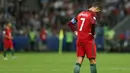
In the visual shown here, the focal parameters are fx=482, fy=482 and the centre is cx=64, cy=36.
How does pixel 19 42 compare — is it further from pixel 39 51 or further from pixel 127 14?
pixel 127 14

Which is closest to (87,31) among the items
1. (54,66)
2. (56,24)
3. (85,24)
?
(85,24)

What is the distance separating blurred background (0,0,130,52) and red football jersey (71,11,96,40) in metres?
24.4

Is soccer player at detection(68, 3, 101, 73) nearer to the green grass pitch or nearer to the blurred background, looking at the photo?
the green grass pitch

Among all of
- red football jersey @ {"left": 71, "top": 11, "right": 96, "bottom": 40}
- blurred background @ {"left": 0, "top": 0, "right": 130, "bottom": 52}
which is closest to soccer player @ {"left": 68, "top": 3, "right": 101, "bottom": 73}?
red football jersey @ {"left": 71, "top": 11, "right": 96, "bottom": 40}

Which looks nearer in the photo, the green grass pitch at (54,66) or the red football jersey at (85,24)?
the red football jersey at (85,24)

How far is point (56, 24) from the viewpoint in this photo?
41562 mm

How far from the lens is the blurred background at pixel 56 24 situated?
3916 cm

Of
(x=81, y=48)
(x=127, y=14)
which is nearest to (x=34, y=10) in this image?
(x=127, y=14)

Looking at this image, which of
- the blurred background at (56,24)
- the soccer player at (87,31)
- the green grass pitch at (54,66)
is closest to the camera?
the soccer player at (87,31)

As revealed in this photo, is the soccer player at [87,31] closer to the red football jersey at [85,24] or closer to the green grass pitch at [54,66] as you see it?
the red football jersey at [85,24]

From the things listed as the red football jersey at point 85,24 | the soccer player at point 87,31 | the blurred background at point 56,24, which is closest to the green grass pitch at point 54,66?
the soccer player at point 87,31

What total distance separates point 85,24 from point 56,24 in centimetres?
2819

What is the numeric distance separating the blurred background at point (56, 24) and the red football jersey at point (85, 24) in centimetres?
2436

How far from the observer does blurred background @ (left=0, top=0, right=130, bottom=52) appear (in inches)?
1542
